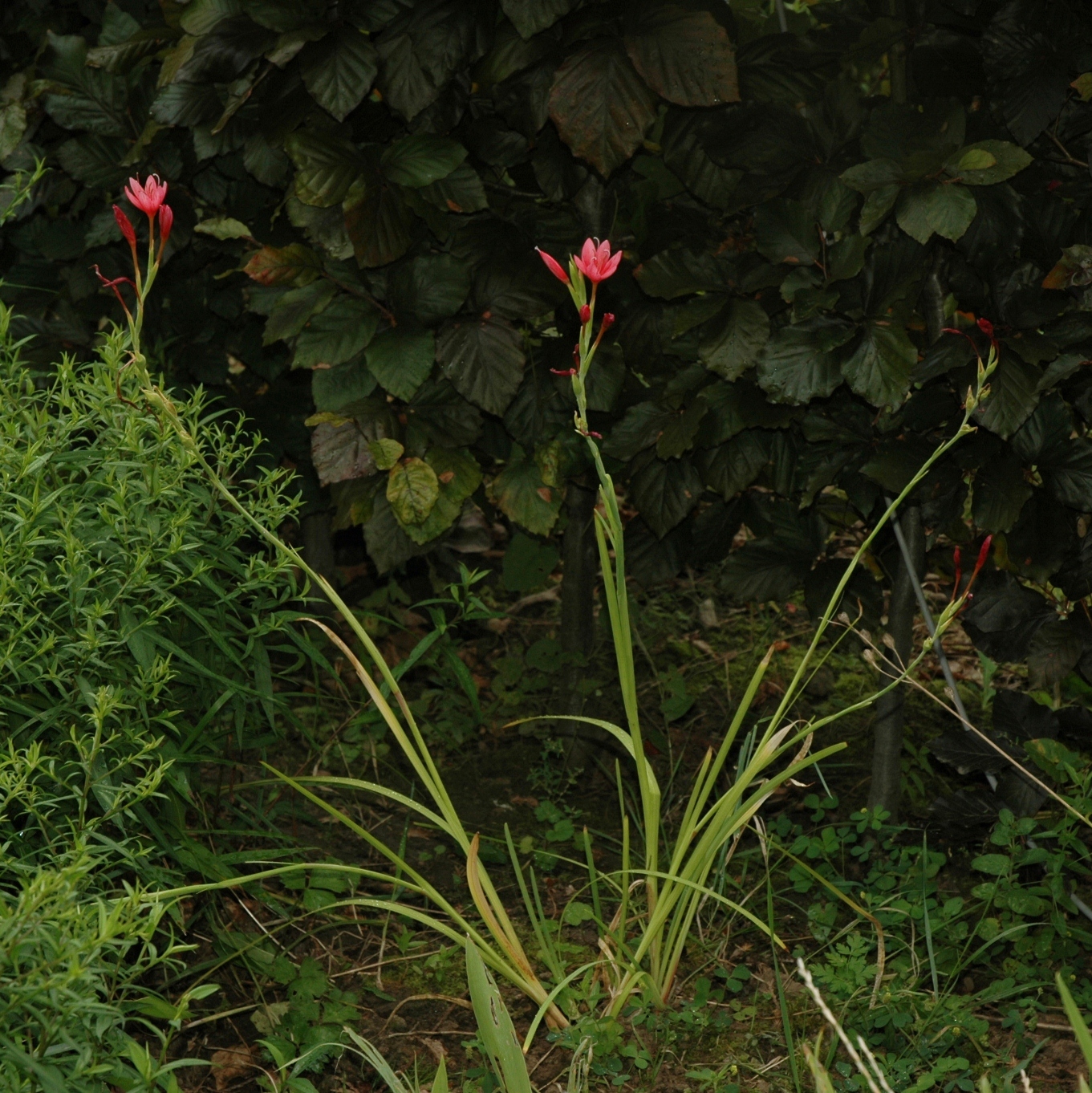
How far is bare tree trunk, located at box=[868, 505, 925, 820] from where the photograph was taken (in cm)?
235

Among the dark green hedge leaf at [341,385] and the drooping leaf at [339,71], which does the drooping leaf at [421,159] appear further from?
the dark green hedge leaf at [341,385]

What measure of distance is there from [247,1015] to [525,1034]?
1.47ft

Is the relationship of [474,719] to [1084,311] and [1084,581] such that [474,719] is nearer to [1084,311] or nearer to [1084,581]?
[1084,581]

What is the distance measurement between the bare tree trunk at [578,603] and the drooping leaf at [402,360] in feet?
1.58

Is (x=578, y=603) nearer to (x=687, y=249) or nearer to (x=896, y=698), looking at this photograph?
(x=896, y=698)

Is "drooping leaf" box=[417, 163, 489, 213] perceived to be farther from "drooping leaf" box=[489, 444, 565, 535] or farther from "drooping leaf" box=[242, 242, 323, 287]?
"drooping leaf" box=[489, 444, 565, 535]

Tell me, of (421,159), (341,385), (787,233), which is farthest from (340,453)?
(787,233)

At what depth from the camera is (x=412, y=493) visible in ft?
7.45

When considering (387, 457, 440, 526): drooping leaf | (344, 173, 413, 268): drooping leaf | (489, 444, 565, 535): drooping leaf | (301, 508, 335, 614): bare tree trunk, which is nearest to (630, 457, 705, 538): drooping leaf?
(489, 444, 565, 535): drooping leaf

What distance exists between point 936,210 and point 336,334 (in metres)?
1.03

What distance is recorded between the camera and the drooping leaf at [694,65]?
1.96 metres

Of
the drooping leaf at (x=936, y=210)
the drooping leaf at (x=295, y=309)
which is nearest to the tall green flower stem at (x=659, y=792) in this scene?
the drooping leaf at (x=936, y=210)

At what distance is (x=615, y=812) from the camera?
8.63ft

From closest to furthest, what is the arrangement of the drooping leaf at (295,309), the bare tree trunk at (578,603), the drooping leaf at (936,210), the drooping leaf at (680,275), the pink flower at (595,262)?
the pink flower at (595,262) < the drooping leaf at (936,210) < the drooping leaf at (680,275) < the drooping leaf at (295,309) < the bare tree trunk at (578,603)
